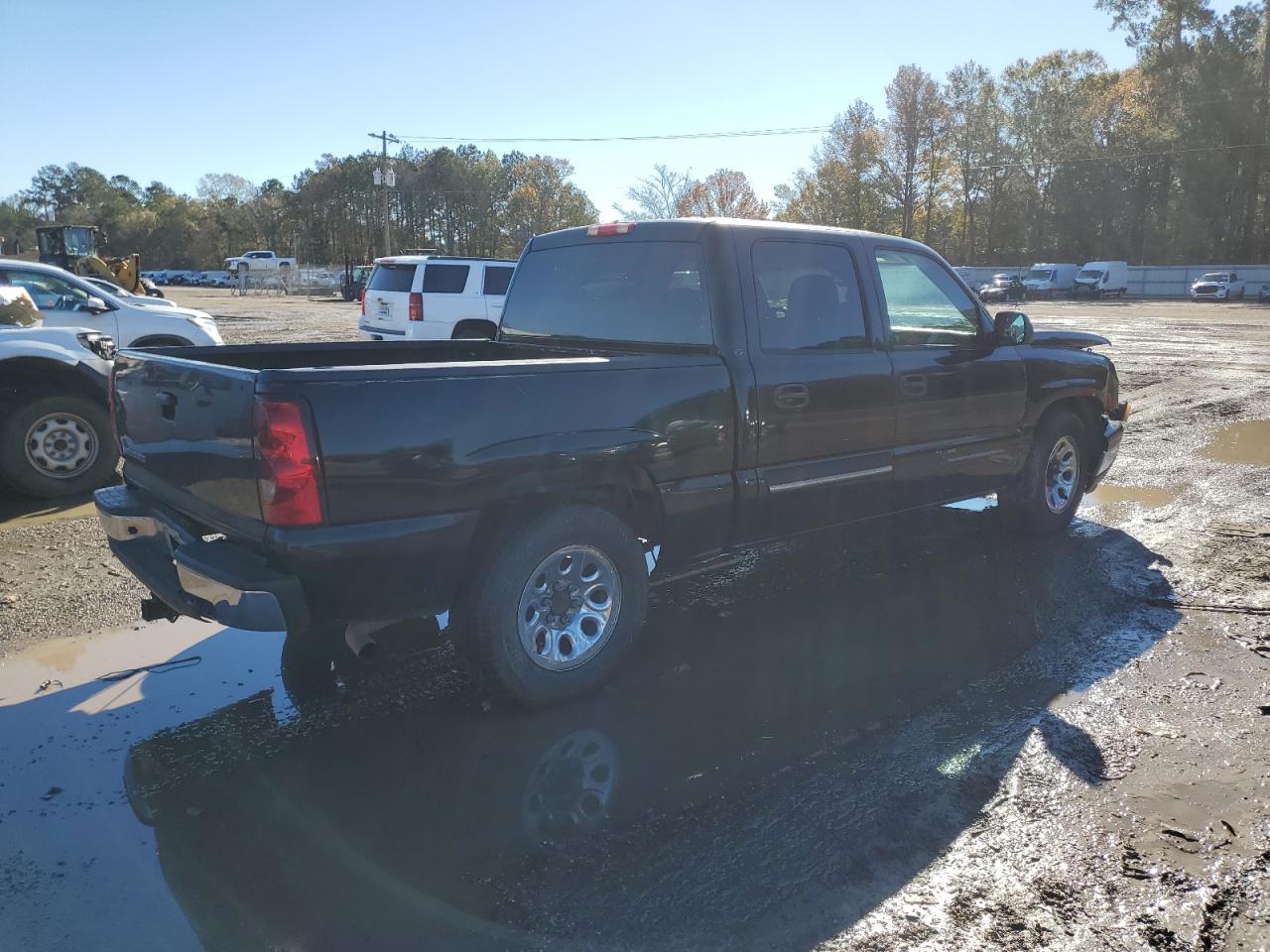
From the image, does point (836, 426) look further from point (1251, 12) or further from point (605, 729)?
point (1251, 12)

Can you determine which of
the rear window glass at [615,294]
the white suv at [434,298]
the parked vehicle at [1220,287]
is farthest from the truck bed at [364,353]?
the parked vehicle at [1220,287]

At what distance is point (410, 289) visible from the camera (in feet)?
50.0

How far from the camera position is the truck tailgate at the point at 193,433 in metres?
3.14

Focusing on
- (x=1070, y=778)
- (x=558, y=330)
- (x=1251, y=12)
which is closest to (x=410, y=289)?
(x=558, y=330)

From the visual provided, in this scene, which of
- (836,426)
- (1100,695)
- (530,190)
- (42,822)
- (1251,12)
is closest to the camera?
(42,822)

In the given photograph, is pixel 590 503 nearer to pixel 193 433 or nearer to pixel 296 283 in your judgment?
pixel 193 433

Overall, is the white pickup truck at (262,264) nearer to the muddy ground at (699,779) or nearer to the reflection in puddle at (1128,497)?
the reflection in puddle at (1128,497)

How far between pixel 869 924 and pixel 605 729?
1388mm

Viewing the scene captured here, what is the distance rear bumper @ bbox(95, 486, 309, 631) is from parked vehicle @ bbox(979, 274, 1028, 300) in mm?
48956

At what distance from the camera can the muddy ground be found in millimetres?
2561

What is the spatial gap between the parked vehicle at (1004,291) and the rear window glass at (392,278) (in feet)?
128

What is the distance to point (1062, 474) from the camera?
20.8 ft

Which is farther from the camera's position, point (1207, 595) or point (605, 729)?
point (1207, 595)

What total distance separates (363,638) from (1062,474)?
4.95 metres
